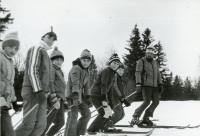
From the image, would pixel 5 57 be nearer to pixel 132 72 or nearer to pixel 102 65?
pixel 132 72

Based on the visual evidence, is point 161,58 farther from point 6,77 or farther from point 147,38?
point 6,77

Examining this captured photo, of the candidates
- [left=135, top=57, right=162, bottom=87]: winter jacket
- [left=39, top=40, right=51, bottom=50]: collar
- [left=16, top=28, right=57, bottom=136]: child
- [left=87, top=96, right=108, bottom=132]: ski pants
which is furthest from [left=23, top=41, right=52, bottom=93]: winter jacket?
[left=135, top=57, right=162, bottom=87]: winter jacket

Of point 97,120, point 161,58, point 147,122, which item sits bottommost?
point 147,122

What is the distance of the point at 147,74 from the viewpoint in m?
7.66

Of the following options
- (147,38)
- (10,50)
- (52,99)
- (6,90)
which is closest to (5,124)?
(6,90)

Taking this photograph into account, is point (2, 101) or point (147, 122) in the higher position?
point (2, 101)

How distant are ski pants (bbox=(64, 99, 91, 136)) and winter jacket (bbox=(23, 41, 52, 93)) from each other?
109 cm

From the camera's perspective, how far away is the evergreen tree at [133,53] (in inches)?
1602

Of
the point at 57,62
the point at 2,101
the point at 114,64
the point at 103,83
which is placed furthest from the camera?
the point at 114,64

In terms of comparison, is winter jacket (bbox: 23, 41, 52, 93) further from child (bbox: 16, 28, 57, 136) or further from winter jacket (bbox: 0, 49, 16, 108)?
winter jacket (bbox: 0, 49, 16, 108)

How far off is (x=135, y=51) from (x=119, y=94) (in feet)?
111

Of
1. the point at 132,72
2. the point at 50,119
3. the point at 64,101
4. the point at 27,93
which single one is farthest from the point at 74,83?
the point at 132,72

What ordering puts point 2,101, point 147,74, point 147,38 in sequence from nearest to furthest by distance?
point 2,101 < point 147,74 < point 147,38

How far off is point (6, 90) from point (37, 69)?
75cm
